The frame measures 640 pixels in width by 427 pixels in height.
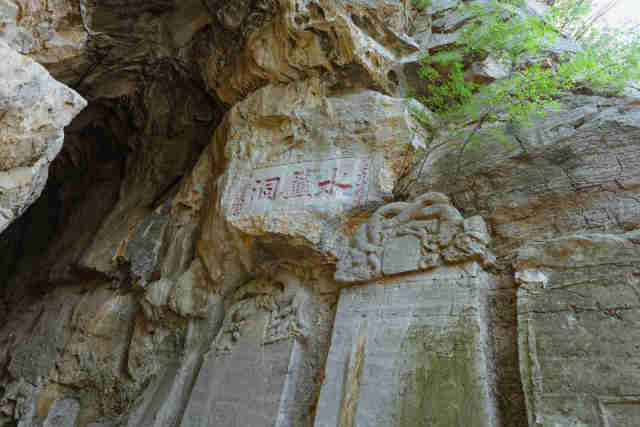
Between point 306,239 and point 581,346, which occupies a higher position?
point 306,239

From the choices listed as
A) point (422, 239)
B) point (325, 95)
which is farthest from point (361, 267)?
point (325, 95)

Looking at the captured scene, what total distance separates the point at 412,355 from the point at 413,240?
3.67ft

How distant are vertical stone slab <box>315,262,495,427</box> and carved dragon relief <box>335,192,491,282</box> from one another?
0.12m

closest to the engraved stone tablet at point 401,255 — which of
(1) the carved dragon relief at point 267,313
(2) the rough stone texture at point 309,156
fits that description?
(2) the rough stone texture at point 309,156

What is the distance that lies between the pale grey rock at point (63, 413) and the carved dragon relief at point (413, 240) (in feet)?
13.7

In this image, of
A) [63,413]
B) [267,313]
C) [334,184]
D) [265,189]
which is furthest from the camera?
[63,413]

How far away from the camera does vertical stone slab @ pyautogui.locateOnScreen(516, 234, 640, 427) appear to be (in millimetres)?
2830

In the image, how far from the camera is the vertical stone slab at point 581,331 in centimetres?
283

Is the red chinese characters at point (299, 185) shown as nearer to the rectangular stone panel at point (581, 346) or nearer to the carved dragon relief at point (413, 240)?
the carved dragon relief at point (413, 240)

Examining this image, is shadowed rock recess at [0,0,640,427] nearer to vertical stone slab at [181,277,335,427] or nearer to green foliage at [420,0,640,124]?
vertical stone slab at [181,277,335,427]

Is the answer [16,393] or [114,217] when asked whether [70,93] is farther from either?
[16,393]

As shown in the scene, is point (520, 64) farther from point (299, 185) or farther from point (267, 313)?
point (267, 313)

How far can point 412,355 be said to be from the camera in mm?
3594

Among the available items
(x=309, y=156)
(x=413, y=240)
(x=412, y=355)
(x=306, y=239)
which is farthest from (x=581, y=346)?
(x=309, y=156)
